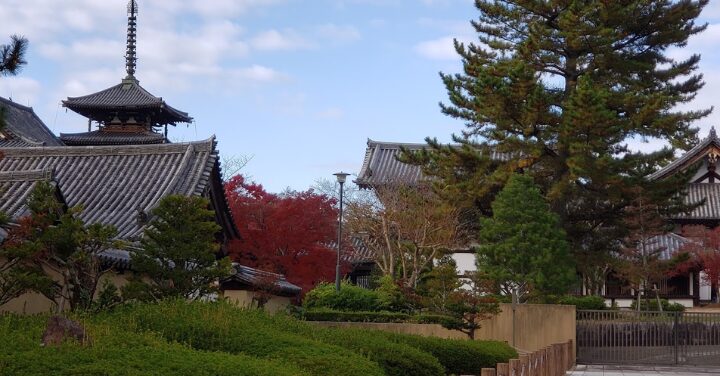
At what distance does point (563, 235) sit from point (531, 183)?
2.01 metres

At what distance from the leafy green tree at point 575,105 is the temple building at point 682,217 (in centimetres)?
841

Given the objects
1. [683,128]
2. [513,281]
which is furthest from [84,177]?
[683,128]

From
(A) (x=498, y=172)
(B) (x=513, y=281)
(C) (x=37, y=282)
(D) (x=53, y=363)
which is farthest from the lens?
(A) (x=498, y=172)

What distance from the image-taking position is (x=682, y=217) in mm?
47781

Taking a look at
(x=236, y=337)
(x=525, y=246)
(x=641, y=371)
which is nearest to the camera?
(x=236, y=337)

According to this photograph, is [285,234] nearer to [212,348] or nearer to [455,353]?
[455,353]

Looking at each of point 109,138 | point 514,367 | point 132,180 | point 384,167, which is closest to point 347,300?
point 132,180

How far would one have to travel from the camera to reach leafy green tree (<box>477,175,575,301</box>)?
30844mm

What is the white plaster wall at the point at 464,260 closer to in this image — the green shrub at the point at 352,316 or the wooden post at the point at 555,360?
the green shrub at the point at 352,316

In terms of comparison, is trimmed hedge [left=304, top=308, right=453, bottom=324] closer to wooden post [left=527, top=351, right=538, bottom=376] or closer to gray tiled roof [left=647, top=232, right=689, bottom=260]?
wooden post [left=527, top=351, right=538, bottom=376]

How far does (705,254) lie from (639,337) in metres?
14.0

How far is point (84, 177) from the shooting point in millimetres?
27781

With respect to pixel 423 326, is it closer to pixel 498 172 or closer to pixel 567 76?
Answer: pixel 498 172

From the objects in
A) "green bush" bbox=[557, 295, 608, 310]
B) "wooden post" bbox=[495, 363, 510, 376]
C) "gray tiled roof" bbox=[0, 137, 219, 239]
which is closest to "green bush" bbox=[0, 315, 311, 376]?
"wooden post" bbox=[495, 363, 510, 376]
